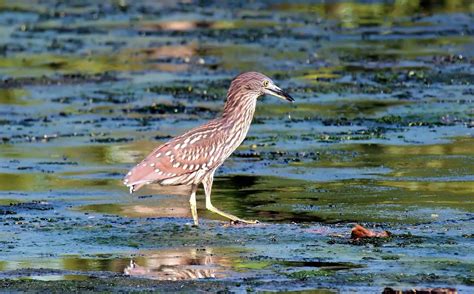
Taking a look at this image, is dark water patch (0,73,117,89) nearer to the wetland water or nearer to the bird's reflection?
the wetland water

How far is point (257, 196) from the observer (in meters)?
13.7

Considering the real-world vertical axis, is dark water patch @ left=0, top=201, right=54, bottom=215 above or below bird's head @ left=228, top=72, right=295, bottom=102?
below

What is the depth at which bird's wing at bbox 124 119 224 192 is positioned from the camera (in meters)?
12.0

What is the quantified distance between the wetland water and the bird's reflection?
0.08ft

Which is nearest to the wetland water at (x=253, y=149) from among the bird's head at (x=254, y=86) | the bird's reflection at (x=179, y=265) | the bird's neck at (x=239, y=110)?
the bird's reflection at (x=179, y=265)

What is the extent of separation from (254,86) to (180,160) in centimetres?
104

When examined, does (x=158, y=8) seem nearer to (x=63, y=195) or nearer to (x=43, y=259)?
(x=63, y=195)

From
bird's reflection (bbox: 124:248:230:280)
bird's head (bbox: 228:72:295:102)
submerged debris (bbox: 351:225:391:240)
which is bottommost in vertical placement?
bird's reflection (bbox: 124:248:230:280)

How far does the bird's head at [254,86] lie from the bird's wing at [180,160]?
50 centimetres

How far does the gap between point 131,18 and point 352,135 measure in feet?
50.7

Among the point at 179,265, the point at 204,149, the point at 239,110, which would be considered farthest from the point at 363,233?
the point at 239,110

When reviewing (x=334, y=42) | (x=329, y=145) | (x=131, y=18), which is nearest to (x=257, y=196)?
(x=329, y=145)

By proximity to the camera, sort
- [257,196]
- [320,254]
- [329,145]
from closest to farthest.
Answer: [320,254] < [257,196] < [329,145]

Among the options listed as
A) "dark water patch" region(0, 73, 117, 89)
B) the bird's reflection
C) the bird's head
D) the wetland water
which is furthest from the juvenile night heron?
"dark water patch" region(0, 73, 117, 89)
